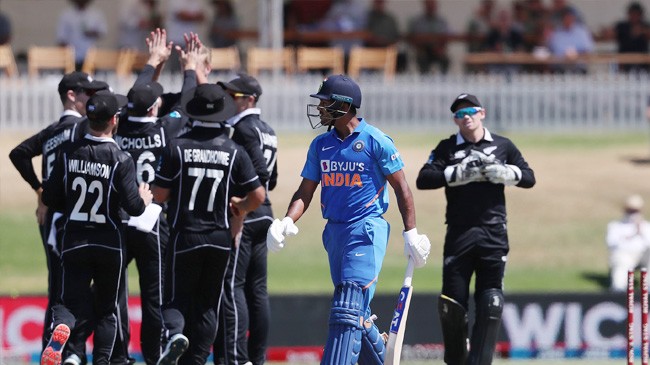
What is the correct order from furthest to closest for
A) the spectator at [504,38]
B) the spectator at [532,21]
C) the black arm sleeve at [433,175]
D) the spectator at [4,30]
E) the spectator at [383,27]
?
the spectator at [383,27], the spectator at [532,21], the spectator at [504,38], the spectator at [4,30], the black arm sleeve at [433,175]

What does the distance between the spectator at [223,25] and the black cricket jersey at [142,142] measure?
1503cm

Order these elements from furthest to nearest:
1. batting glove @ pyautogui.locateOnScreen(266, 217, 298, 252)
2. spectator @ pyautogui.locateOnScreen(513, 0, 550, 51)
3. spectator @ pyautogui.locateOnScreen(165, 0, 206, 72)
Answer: spectator @ pyautogui.locateOnScreen(513, 0, 550, 51)
spectator @ pyautogui.locateOnScreen(165, 0, 206, 72)
batting glove @ pyautogui.locateOnScreen(266, 217, 298, 252)

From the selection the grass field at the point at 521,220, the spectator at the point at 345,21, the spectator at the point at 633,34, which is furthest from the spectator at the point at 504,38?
the spectator at the point at 345,21

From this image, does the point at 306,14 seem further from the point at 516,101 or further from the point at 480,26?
the point at 516,101

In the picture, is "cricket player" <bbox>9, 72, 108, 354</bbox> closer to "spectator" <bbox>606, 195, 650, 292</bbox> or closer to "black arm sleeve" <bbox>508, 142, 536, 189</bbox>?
"black arm sleeve" <bbox>508, 142, 536, 189</bbox>

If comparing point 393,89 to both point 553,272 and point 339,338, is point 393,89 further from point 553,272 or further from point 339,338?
point 339,338

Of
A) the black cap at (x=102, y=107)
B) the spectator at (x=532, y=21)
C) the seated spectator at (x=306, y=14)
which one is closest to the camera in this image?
the black cap at (x=102, y=107)

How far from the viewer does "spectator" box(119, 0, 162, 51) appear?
25.4m

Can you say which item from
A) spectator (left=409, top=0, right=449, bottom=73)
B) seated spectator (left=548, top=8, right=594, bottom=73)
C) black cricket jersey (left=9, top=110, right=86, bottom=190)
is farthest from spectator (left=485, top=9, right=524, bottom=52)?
black cricket jersey (left=9, top=110, right=86, bottom=190)

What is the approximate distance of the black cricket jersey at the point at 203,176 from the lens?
9789 mm

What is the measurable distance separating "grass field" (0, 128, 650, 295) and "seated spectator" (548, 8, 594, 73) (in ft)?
6.19

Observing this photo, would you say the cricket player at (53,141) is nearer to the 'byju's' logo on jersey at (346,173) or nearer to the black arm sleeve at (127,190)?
the black arm sleeve at (127,190)

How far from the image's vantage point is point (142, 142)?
34.5 feet

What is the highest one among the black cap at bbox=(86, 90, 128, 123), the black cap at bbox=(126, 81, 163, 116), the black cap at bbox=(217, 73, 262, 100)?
the black cap at bbox=(217, 73, 262, 100)
